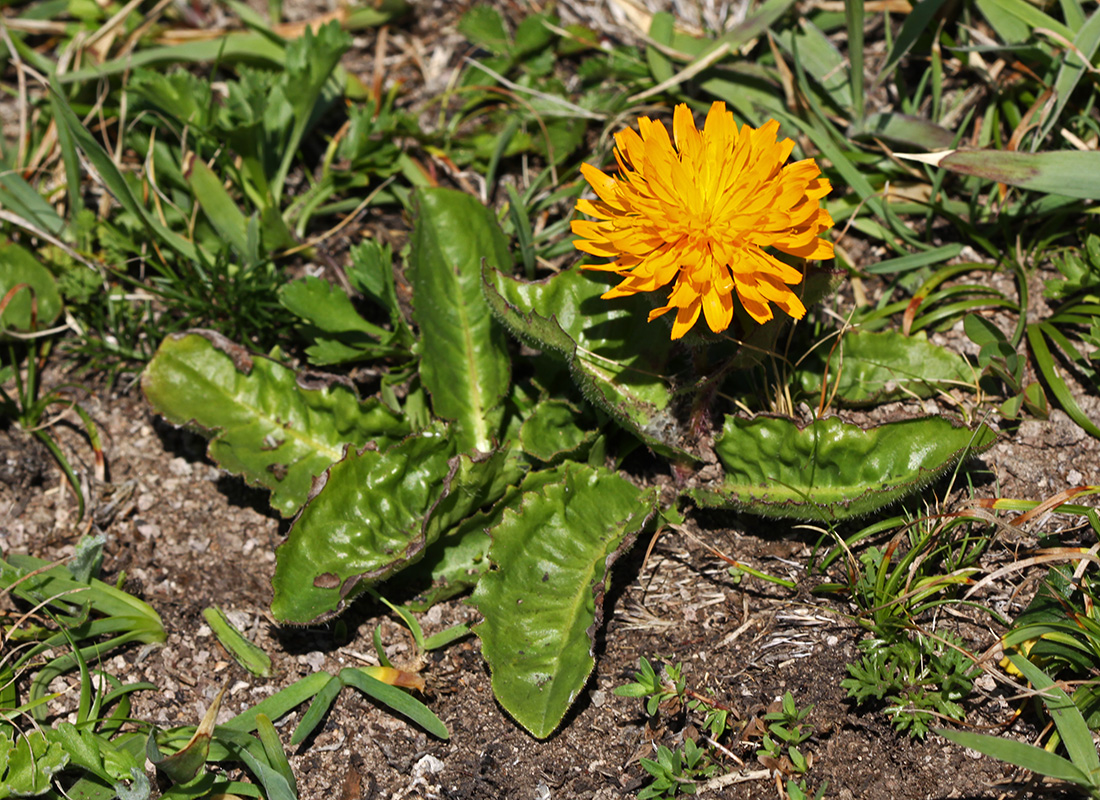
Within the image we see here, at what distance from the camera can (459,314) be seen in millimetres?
2938

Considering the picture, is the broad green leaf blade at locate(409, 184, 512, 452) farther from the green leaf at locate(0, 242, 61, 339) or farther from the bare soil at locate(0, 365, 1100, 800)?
the green leaf at locate(0, 242, 61, 339)

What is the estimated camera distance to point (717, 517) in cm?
273

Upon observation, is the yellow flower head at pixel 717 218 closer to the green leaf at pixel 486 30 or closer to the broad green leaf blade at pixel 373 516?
the broad green leaf blade at pixel 373 516

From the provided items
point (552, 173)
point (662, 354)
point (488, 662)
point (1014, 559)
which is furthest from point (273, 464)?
point (1014, 559)

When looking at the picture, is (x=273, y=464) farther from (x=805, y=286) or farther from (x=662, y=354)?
(x=805, y=286)

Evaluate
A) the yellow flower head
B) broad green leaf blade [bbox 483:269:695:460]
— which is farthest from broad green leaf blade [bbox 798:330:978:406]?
the yellow flower head

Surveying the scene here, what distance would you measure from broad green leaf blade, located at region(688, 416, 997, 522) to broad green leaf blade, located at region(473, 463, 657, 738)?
289mm

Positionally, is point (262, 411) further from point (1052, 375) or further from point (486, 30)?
point (1052, 375)

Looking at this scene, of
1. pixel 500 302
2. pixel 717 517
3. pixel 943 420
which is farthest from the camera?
pixel 717 517

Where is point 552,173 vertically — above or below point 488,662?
above

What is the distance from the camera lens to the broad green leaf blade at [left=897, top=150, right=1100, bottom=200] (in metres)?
2.61

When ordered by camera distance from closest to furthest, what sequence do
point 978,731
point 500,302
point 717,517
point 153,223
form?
point 978,731 < point 500,302 < point 717,517 < point 153,223

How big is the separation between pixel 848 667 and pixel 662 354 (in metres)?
1.03

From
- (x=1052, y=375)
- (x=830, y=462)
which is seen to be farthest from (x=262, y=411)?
(x=1052, y=375)
